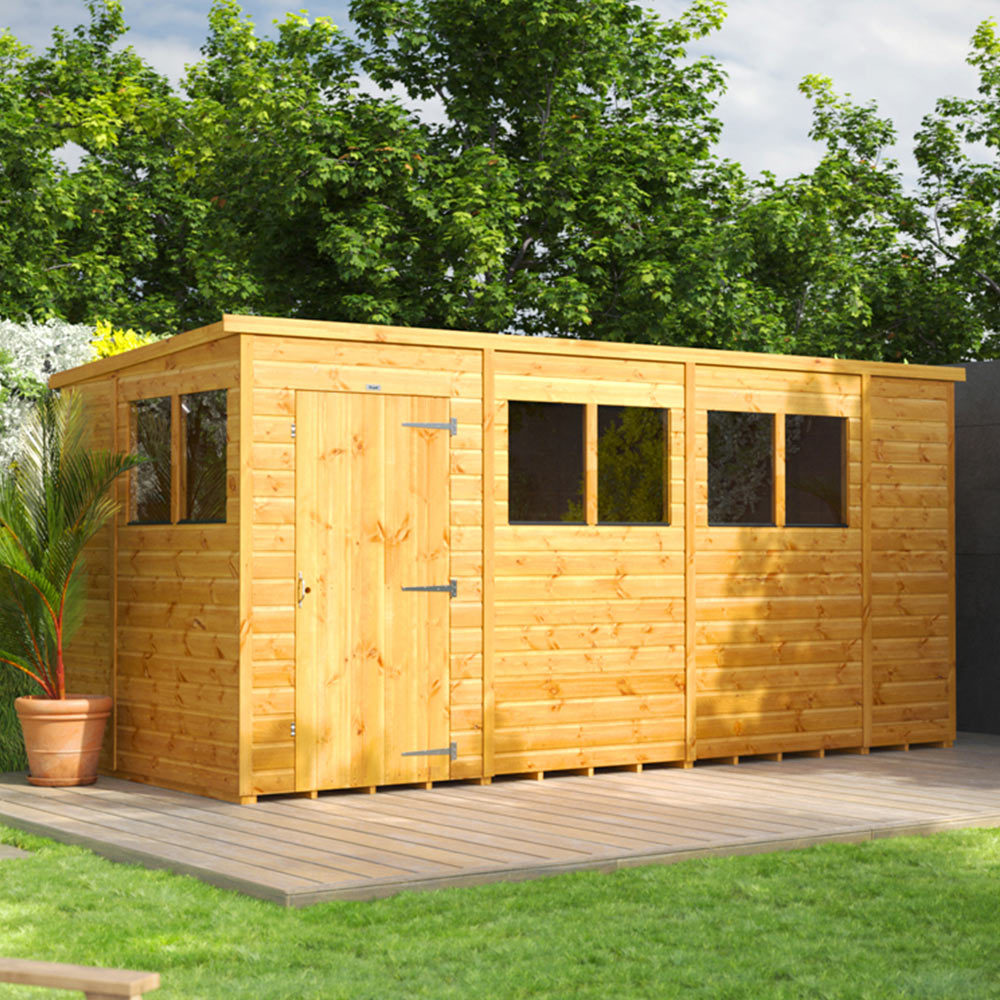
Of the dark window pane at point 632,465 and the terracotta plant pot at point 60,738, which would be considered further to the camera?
the dark window pane at point 632,465

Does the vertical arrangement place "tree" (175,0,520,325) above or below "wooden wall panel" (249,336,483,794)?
above

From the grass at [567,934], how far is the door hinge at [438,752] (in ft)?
7.84

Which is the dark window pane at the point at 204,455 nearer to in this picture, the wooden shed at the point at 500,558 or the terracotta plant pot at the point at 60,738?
the wooden shed at the point at 500,558

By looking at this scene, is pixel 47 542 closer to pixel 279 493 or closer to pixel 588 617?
pixel 279 493

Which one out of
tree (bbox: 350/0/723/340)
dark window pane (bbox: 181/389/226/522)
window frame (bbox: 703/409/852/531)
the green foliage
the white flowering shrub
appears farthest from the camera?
tree (bbox: 350/0/723/340)

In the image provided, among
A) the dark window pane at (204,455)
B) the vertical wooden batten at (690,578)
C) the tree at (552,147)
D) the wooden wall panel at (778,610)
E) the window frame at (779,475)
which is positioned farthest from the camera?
the tree at (552,147)

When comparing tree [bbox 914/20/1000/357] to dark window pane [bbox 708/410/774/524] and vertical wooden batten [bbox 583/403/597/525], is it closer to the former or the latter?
dark window pane [bbox 708/410/774/524]

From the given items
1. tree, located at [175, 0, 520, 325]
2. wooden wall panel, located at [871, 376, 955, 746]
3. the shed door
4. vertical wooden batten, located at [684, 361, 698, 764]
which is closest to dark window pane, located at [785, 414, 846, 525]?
wooden wall panel, located at [871, 376, 955, 746]

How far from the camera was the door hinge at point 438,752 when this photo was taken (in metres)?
8.19

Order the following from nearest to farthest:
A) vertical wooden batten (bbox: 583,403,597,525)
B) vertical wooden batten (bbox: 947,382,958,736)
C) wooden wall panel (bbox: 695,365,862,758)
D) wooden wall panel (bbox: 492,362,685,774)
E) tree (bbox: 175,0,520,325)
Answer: wooden wall panel (bbox: 492,362,685,774)
vertical wooden batten (bbox: 583,403,597,525)
wooden wall panel (bbox: 695,365,862,758)
vertical wooden batten (bbox: 947,382,958,736)
tree (bbox: 175,0,520,325)

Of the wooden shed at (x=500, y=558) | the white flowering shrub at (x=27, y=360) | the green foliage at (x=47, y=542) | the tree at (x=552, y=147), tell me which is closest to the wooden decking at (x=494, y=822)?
the wooden shed at (x=500, y=558)

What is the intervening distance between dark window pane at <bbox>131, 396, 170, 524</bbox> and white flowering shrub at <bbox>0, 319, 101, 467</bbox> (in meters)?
3.07

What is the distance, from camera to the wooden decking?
5.86 m

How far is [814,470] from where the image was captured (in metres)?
9.70
